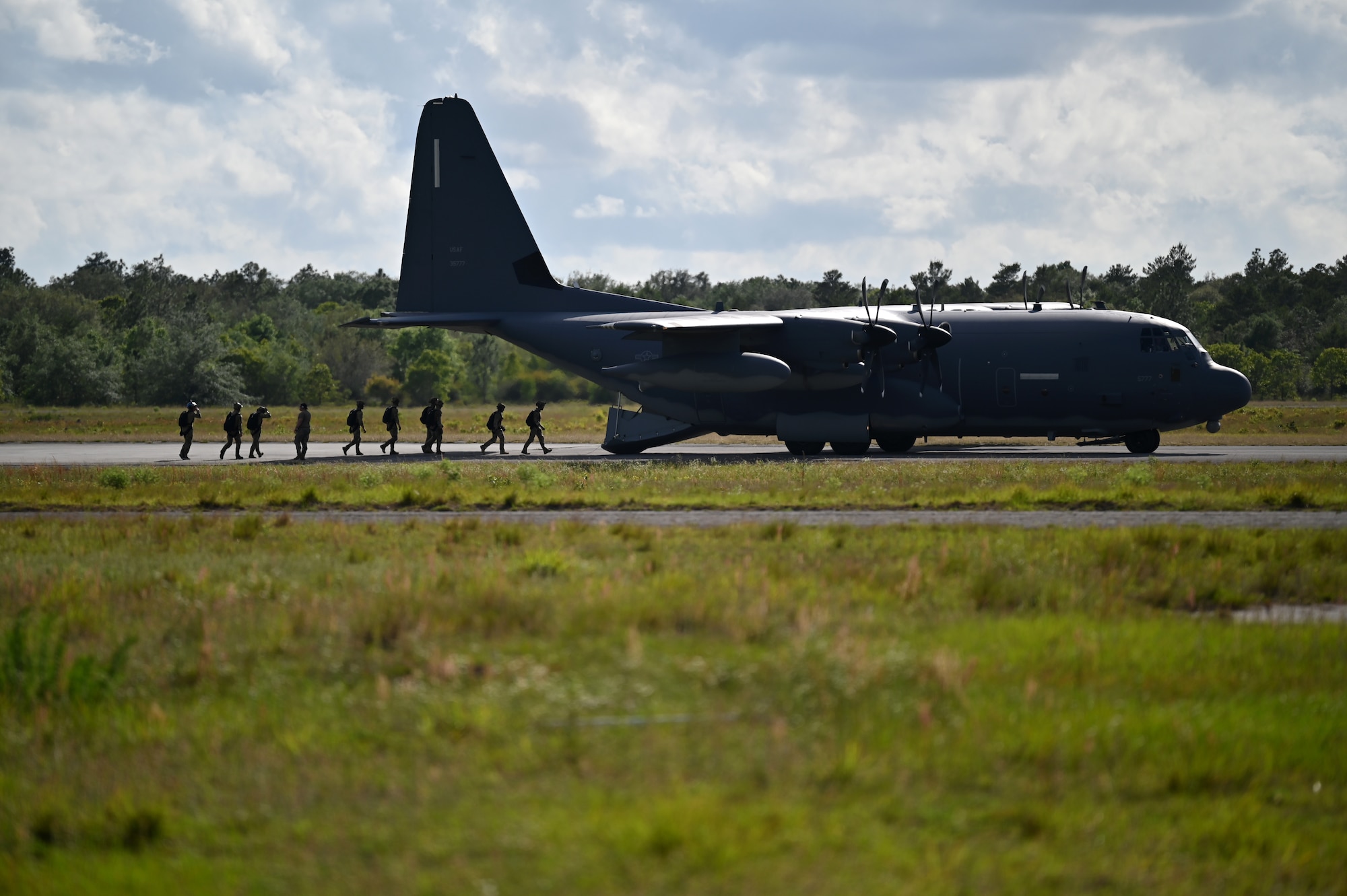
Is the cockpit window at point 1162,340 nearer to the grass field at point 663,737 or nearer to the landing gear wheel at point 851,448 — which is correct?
the landing gear wheel at point 851,448

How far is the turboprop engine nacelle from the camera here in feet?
112

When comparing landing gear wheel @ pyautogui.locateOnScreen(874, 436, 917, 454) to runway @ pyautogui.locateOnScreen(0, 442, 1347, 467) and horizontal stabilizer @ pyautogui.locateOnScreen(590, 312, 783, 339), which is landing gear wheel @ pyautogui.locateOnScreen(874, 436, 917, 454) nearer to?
runway @ pyautogui.locateOnScreen(0, 442, 1347, 467)

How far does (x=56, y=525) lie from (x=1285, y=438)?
43.3 metres

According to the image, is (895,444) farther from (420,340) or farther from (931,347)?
(420,340)

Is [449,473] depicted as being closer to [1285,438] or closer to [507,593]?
[507,593]

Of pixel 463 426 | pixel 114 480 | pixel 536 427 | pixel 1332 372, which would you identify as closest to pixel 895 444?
pixel 536 427

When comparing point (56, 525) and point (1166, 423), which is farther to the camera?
point (1166, 423)

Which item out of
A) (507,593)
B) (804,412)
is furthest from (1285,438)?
(507,593)

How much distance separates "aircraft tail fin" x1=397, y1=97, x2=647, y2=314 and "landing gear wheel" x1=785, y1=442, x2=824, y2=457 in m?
7.24

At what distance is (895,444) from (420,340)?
77346 millimetres

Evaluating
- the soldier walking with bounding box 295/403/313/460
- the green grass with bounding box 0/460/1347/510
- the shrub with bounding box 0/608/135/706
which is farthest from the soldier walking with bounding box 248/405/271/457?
the shrub with bounding box 0/608/135/706

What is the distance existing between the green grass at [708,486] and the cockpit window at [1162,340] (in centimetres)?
568

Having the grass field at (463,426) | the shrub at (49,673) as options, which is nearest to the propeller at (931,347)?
the grass field at (463,426)

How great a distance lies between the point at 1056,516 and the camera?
20219 millimetres
